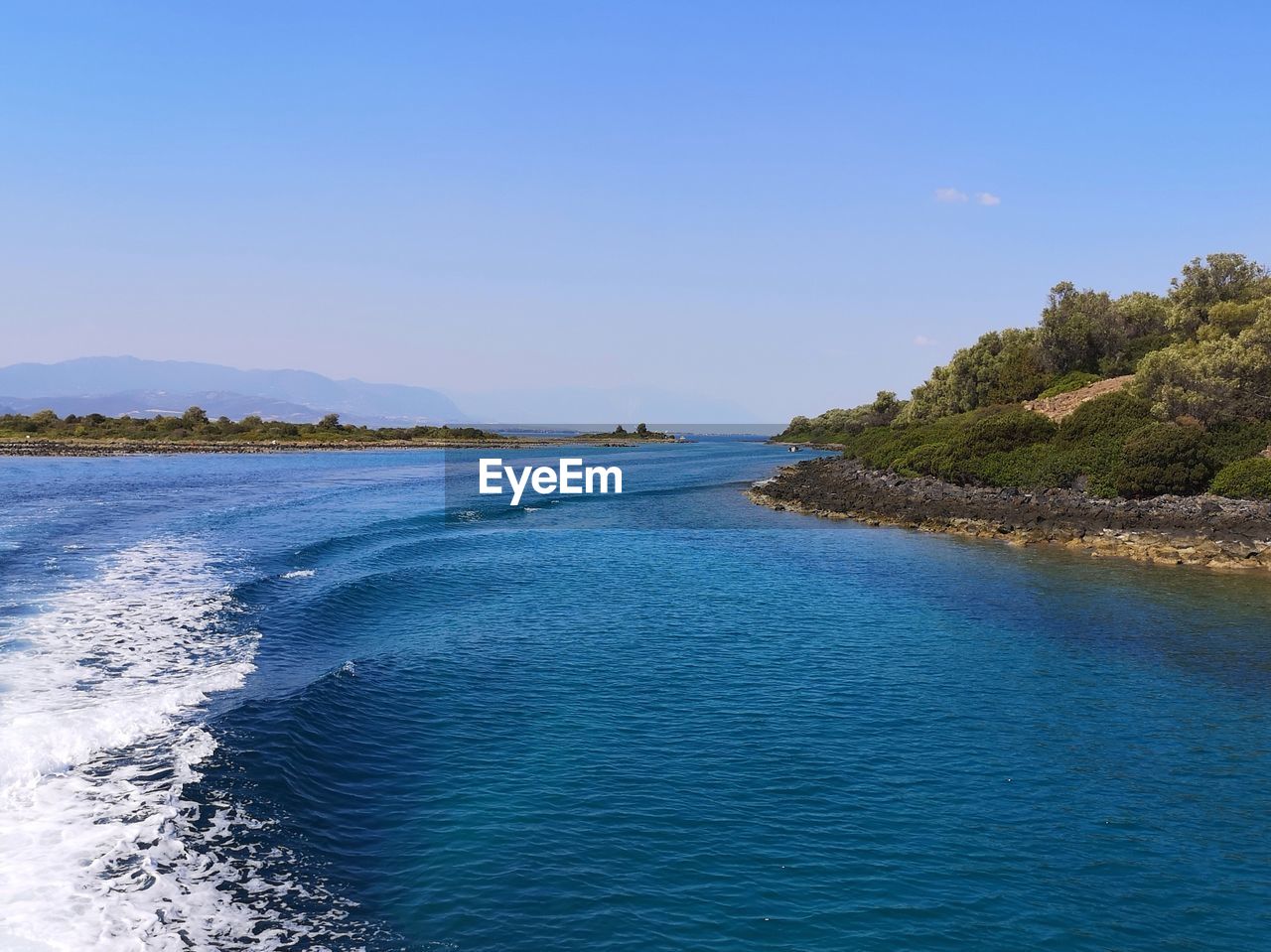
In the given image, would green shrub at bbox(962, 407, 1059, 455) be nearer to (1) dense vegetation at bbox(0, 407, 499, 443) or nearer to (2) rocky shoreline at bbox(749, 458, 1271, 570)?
(2) rocky shoreline at bbox(749, 458, 1271, 570)

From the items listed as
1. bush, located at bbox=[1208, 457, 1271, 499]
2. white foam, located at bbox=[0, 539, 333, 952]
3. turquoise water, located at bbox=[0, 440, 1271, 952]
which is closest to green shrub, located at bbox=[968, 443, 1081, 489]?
bush, located at bbox=[1208, 457, 1271, 499]

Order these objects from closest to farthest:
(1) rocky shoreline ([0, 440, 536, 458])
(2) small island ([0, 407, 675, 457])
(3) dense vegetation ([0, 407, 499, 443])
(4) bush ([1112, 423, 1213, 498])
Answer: (4) bush ([1112, 423, 1213, 498])
(1) rocky shoreline ([0, 440, 536, 458])
(2) small island ([0, 407, 675, 457])
(3) dense vegetation ([0, 407, 499, 443])

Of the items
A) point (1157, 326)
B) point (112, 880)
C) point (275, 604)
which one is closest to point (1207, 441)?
point (1157, 326)

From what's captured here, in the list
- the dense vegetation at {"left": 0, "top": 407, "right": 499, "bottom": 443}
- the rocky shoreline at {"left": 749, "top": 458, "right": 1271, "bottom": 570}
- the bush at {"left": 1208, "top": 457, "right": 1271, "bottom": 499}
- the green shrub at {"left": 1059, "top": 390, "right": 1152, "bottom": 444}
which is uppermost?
the dense vegetation at {"left": 0, "top": 407, "right": 499, "bottom": 443}

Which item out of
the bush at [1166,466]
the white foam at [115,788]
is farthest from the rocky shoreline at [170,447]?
the bush at [1166,466]

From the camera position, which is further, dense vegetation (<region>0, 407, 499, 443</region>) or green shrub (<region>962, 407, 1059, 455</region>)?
dense vegetation (<region>0, 407, 499, 443</region>)
